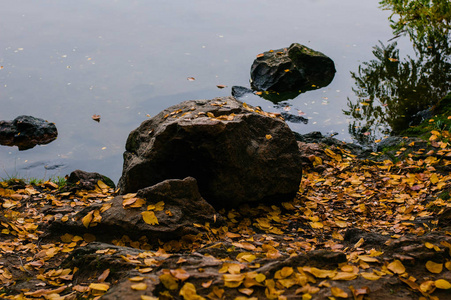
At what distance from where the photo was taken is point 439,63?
9.41 metres

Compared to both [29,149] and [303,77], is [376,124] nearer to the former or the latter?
[303,77]

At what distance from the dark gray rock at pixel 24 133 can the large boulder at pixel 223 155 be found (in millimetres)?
3194

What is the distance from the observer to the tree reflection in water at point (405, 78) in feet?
25.4

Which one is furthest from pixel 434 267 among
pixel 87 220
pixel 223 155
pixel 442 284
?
pixel 87 220

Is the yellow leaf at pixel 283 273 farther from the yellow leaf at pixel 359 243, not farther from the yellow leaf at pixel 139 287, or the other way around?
the yellow leaf at pixel 359 243

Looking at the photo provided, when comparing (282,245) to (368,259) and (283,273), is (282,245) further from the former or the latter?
(283,273)

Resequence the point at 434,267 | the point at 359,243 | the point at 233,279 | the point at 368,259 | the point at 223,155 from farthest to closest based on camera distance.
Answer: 1. the point at 223,155
2. the point at 359,243
3. the point at 368,259
4. the point at 434,267
5. the point at 233,279

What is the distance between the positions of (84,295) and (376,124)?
6515 millimetres

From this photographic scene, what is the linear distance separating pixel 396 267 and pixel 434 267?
222 mm

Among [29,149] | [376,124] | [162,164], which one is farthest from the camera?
[376,124]

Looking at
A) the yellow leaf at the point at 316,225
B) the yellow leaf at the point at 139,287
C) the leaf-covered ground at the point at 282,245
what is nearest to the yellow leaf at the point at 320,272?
the leaf-covered ground at the point at 282,245

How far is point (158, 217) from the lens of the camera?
12.0ft

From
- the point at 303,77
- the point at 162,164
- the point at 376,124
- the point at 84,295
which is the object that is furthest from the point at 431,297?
the point at 303,77

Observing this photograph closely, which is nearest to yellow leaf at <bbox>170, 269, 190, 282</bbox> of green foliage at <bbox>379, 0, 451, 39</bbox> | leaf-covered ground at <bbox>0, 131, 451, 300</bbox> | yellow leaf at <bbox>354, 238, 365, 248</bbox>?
leaf-covered ground at <bbox>0, 131, 451, 300</bbox>
